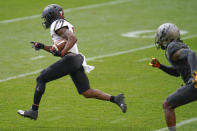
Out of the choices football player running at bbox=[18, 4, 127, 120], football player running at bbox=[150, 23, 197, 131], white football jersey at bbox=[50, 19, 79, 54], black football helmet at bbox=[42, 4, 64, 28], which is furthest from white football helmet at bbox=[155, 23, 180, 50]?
black football helmet at bbox=[42, 4, 64, 28]

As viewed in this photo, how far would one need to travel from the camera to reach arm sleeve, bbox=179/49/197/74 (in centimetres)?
780

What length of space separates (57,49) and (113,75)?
385 cm

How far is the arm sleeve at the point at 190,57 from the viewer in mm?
7800

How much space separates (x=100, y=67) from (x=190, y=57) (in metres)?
6.15

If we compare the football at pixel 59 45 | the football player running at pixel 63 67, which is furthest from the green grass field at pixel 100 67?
the football at pixel 59 45

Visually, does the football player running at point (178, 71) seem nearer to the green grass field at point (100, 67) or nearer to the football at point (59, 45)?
the green grass field at point (100, 67)

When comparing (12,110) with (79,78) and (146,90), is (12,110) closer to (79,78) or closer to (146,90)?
(79,78)

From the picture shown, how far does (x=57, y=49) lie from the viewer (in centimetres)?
945

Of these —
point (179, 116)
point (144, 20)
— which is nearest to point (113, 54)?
point (144, 20)

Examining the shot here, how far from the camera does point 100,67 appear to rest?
45.7 feet

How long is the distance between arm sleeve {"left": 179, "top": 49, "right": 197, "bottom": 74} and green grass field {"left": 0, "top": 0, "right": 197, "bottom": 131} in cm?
162

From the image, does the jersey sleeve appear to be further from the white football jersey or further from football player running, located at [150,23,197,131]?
football player running, located at [150,23,197,131]

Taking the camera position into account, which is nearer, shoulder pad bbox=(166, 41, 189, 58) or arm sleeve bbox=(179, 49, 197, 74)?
arm sleeve bbox=(179, 49, 197, 74)

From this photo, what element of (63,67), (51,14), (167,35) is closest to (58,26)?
(51,14)
